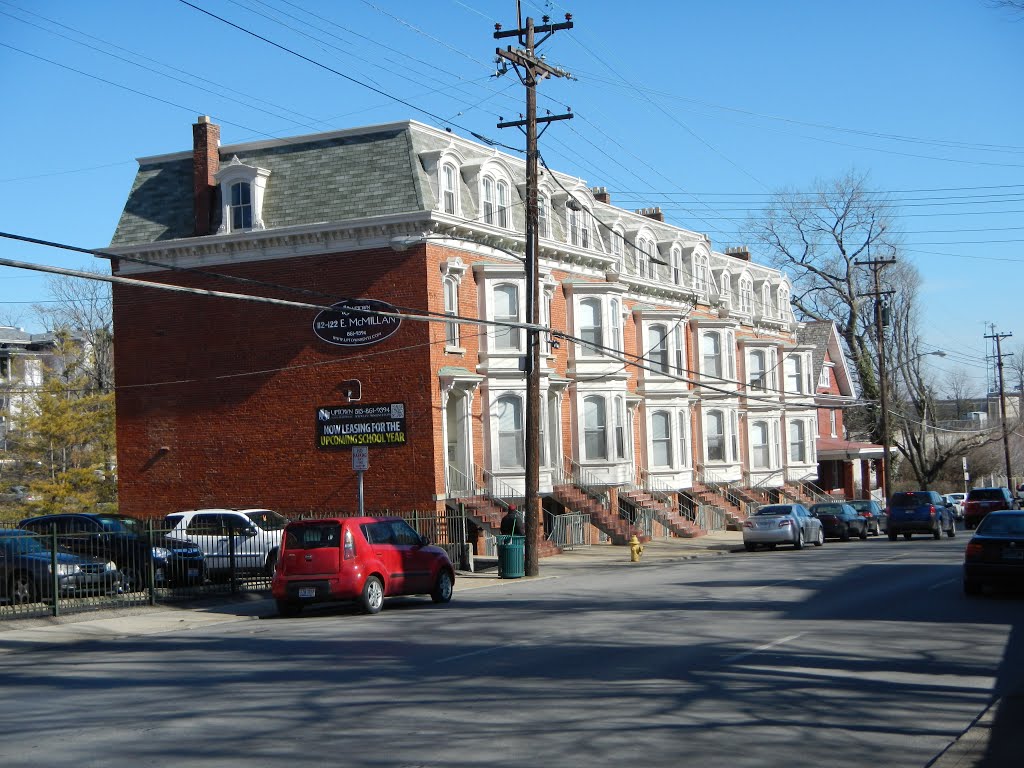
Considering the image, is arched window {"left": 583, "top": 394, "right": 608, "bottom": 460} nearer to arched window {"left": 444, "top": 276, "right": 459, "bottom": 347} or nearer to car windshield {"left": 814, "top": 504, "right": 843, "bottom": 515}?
arched window {"left": 444, "top": 276, "right": 459, "bottom": 347}

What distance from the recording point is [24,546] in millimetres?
20234

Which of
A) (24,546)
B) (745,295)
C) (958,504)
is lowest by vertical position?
(958,504)

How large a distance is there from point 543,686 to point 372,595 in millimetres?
8729

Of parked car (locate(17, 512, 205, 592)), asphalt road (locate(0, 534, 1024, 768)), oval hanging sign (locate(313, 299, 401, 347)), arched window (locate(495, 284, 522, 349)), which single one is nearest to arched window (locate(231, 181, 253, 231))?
oval hanging sign (locate(313, 299, 401, 347))

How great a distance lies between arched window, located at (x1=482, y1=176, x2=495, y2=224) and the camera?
36.6m

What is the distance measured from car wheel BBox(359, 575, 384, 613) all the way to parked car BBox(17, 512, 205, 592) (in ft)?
15.6

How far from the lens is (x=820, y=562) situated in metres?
29.6

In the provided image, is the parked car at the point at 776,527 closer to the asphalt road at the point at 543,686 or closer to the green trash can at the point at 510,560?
the green trash can at the point at 510,560

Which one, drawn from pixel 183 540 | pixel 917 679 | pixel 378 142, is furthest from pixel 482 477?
pixel 917 679

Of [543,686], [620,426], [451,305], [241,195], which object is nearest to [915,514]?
[620,426]

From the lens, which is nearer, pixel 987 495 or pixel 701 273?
pixel 701 273

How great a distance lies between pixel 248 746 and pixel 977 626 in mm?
10869

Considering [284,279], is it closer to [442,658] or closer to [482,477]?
[482,477]

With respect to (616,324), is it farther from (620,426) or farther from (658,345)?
(658,345)
